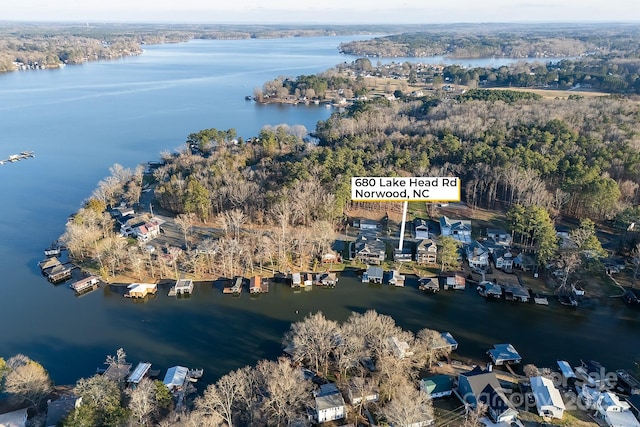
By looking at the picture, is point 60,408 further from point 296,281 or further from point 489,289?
point 489,289

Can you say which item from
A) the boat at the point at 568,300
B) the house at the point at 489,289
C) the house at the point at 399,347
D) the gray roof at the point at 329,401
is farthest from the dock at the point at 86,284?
the boat at the point at 568,300

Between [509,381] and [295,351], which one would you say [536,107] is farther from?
[295,351]

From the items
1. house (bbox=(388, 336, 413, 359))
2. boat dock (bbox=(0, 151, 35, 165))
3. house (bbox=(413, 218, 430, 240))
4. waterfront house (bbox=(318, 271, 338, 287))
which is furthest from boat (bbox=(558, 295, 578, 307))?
boat dock (bbox=(0, 151, 35, 165))

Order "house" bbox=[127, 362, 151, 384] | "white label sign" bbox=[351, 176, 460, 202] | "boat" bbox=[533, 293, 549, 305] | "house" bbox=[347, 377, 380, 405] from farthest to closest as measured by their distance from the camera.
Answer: "white label sign" bbox=[351, 176, 460, 202] → "boat" bbox=[533, 293, 549, 305] → "house" bbox=[127, 362, 151, 384] → "house" bbox=[347, 377, 380, 405]

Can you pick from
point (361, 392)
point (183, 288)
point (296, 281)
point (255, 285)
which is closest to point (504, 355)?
point (361, 392)

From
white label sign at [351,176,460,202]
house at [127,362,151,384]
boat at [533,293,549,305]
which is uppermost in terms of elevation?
white label sign at [351,176,460,202]

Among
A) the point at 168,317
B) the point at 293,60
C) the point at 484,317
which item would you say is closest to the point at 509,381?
the point at 484,317

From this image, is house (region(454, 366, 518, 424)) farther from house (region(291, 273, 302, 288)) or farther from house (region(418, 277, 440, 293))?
house (region(291, 273, 302, 288))
